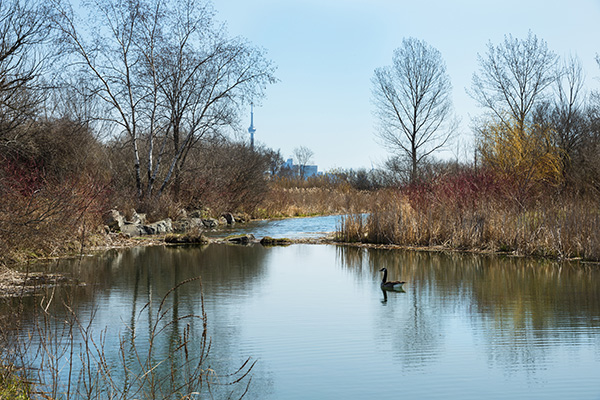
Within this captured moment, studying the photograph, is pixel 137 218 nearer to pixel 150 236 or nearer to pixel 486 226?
pixel 150 236

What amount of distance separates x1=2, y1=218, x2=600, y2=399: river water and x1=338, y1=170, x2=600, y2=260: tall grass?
98cm

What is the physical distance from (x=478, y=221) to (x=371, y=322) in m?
9.12

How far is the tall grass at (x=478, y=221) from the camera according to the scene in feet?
47.6

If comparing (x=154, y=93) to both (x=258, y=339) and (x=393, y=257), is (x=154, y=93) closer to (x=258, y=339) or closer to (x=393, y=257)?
(x=393, y=257)

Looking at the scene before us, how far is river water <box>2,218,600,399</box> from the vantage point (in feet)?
19.6

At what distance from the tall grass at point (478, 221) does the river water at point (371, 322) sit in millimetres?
976

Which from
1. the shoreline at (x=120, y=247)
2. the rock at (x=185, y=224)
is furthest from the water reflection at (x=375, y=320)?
the rock at (x=185, y=224)

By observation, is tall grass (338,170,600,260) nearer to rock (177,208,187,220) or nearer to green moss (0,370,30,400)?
rock (177,208,187,220)

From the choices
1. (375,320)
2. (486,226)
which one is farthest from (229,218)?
(375,320)

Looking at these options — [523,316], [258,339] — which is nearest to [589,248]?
[523,316]

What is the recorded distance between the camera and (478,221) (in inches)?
664

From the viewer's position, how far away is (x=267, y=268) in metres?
14.4

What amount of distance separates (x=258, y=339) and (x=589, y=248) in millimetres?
9295

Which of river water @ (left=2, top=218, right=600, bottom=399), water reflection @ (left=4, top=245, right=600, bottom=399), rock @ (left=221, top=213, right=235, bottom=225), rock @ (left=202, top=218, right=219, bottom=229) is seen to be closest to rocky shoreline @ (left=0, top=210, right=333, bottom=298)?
rock @ (left=202, top=218, right=219, bottom=229)
